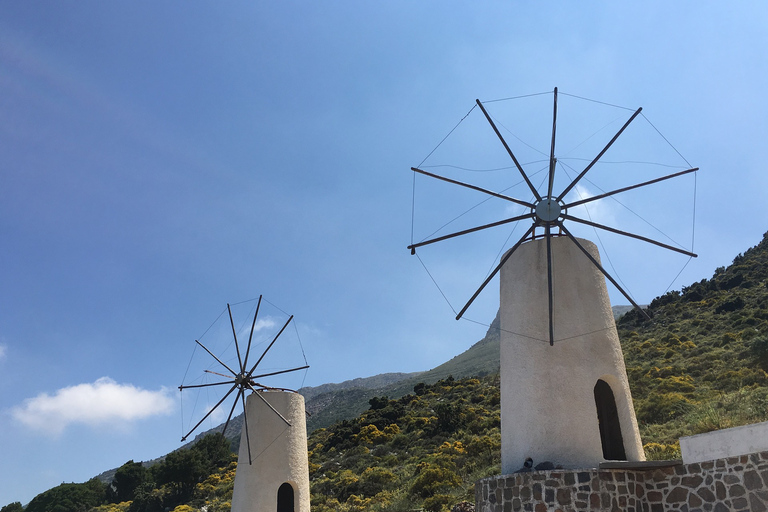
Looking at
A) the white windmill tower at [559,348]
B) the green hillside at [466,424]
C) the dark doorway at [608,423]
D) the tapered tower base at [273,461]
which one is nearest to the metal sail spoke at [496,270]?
the white windmill tower at [559,348]

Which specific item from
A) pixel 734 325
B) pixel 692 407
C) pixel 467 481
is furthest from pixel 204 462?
pixel 734 325

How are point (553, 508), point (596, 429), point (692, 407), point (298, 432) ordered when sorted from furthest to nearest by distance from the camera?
point (692, 407) < point (298, 432) < point (596, 429) < point (553, 508)

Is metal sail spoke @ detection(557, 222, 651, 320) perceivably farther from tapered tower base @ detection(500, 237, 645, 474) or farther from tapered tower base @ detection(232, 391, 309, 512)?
tapered tower base @ detection(232, 391, 309, 512)

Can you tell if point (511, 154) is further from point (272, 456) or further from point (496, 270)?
point (272, 456)

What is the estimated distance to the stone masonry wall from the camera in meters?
7.72

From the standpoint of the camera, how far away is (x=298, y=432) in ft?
52.2

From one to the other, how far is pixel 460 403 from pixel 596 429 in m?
25.1

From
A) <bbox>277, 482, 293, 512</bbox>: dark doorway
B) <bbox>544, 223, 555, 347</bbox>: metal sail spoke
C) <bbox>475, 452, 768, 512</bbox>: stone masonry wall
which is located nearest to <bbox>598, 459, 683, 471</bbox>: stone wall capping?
<bbox>475, 452, 768, 512</bbox>: stone masonry wall

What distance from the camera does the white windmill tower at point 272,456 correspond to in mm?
14906

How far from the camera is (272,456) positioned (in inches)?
602

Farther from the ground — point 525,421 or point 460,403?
point 460,403

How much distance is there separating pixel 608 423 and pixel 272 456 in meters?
8.82

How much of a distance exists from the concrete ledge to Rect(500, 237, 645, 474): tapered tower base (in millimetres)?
1296

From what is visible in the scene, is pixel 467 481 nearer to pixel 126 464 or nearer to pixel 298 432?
pixel 298 432
